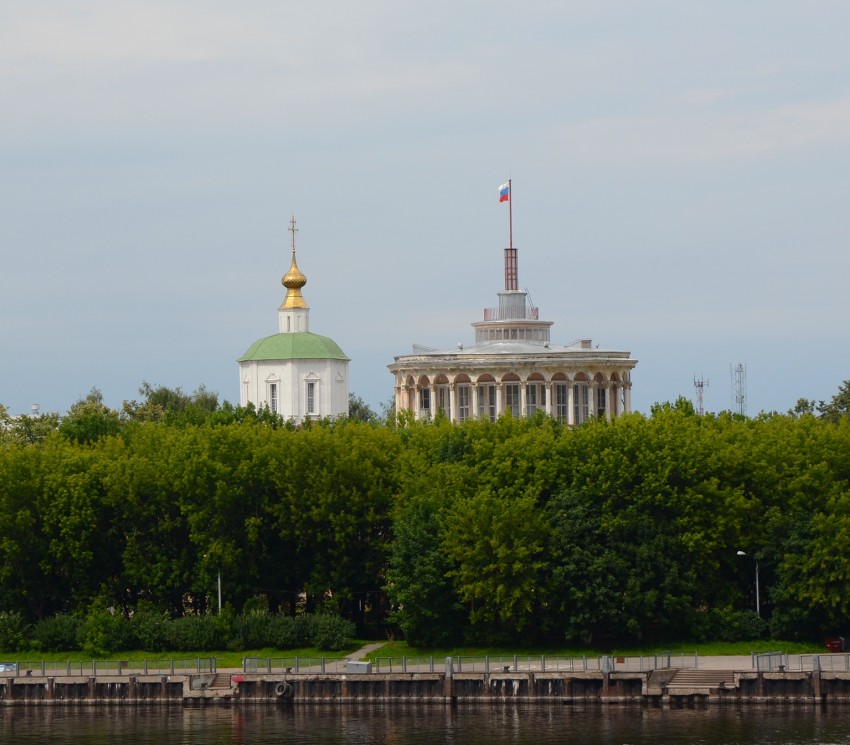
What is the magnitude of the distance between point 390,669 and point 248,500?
627 inches

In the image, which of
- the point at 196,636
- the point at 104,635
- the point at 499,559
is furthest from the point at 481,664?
the point at 104,635

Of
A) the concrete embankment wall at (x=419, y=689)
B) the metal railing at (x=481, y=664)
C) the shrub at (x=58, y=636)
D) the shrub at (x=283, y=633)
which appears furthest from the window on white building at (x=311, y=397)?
the concrete embankment wall at (x=419, y=689)

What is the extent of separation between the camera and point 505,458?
365ft

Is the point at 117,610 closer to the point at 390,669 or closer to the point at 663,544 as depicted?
the point at 390,669

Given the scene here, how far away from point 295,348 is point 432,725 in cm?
7223

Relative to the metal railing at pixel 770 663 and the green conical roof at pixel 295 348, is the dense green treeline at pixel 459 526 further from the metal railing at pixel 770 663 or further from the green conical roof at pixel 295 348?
the green conical roof at pixel 295 348

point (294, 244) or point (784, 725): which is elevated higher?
point (294, 244)

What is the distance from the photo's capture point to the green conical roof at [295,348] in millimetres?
163500

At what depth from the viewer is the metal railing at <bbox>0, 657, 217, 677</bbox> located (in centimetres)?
10394

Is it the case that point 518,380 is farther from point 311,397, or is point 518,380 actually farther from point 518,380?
point 311,397

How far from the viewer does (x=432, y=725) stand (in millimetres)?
94062

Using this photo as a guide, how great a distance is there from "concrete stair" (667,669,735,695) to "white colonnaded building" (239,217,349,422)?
66807 mm

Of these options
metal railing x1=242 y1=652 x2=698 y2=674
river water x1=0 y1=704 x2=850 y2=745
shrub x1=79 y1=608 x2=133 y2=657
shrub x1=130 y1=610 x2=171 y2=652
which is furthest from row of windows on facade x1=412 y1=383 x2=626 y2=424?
river water x1=0 y1=704 x2=850 y2=745

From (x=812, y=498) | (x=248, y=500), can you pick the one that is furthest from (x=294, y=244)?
(x=812, y=498)
